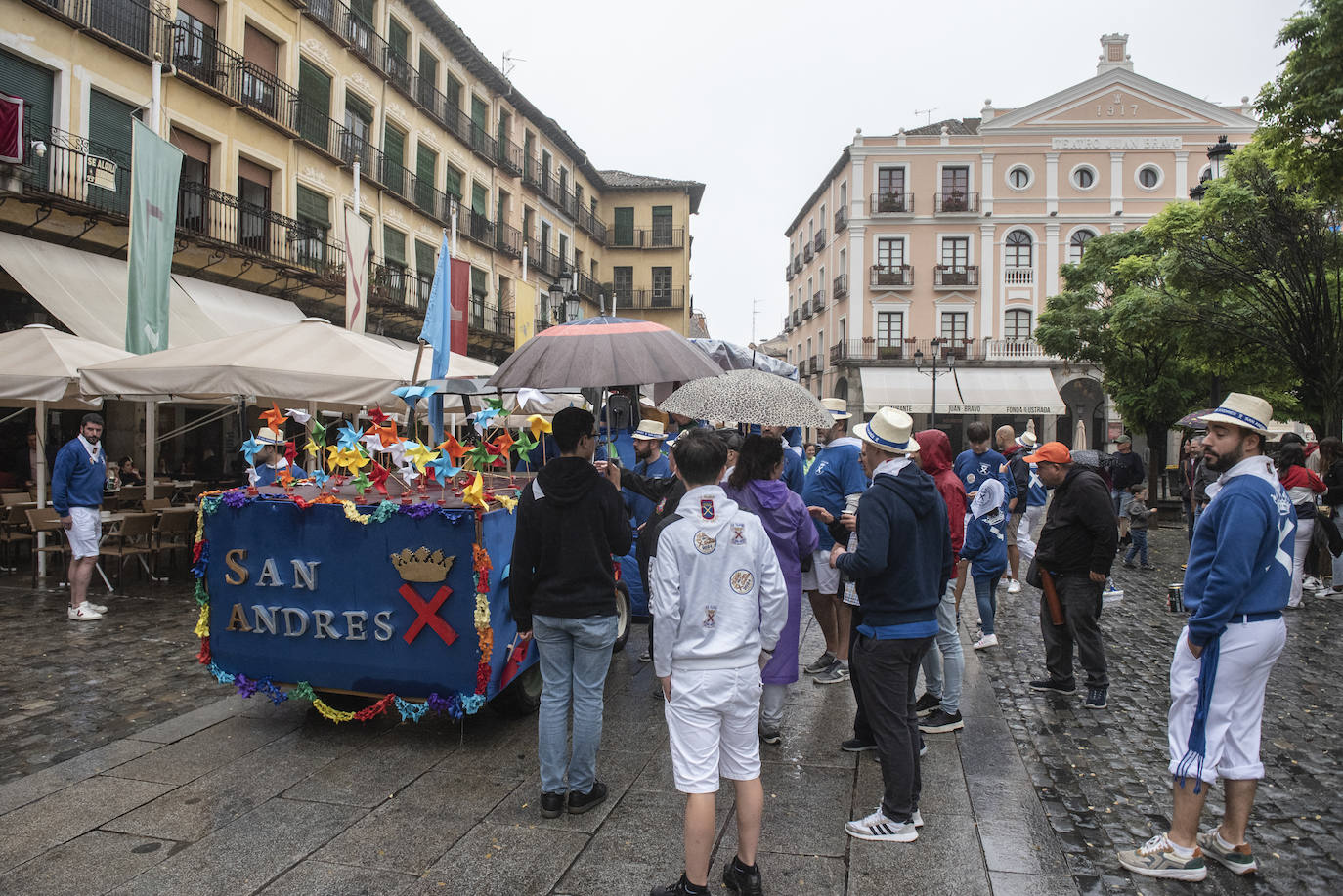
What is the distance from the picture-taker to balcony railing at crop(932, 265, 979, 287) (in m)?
37.6

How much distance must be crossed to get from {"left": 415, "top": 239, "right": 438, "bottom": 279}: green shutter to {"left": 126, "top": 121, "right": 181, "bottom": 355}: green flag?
14.6 m

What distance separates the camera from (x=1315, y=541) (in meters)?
10.5

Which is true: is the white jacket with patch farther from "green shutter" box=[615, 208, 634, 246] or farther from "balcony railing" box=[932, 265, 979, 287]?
"green shutter" box=[615, 208, 634, 246]

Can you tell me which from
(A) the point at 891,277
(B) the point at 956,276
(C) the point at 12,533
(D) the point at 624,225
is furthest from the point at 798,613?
(D) the point at 624,225

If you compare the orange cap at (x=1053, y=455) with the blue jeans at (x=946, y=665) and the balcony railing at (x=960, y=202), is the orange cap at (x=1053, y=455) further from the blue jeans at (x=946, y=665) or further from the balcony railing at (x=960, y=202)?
the balcony railing at (x=960, y=202)

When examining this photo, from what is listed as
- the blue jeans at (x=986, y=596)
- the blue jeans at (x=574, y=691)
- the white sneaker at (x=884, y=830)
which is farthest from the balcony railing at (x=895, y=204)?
the white sneaker at (x=884, y=830)

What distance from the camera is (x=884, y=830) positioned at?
3.71 meters

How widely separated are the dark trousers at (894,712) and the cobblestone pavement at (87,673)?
4.20 metres

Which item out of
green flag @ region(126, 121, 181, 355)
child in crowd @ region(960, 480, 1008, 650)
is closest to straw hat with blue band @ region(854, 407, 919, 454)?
child in crowd @ region(960, 480, 1008, 650)

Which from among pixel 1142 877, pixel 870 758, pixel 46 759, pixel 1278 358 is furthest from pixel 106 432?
pixel 1278 358

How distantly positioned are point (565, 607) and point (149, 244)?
9213 mm

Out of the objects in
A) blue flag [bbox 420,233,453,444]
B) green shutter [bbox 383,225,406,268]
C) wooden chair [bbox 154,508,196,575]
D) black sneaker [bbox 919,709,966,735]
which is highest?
green shutter [bbox 383,225,406,268]

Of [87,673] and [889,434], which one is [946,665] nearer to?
[889,434]

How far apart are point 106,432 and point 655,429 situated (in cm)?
1358
